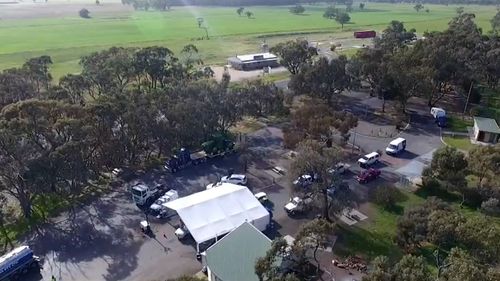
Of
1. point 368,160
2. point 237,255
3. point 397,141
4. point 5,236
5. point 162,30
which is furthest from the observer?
point 162,30

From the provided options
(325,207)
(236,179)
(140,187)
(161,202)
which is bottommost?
(161,202)

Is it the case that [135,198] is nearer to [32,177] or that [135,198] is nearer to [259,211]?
[32,177]

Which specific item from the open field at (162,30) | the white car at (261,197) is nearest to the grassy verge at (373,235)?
the white car at (261,197)

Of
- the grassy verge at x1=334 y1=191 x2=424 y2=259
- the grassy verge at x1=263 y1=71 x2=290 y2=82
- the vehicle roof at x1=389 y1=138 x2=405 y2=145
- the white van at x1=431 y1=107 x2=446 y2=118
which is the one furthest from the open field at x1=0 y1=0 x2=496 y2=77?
the grassy verge at x1=334 y1=191 x2=424 y2=259

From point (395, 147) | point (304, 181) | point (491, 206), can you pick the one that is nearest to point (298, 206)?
point (304, 181)

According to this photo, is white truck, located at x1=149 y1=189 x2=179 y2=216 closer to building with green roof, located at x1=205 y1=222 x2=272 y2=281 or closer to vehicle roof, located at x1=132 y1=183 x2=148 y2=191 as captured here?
vehicle roof, located at x1=132 y1=183 x2=148 y2=191

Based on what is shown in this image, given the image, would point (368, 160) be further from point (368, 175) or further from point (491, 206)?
point (491, 206)
